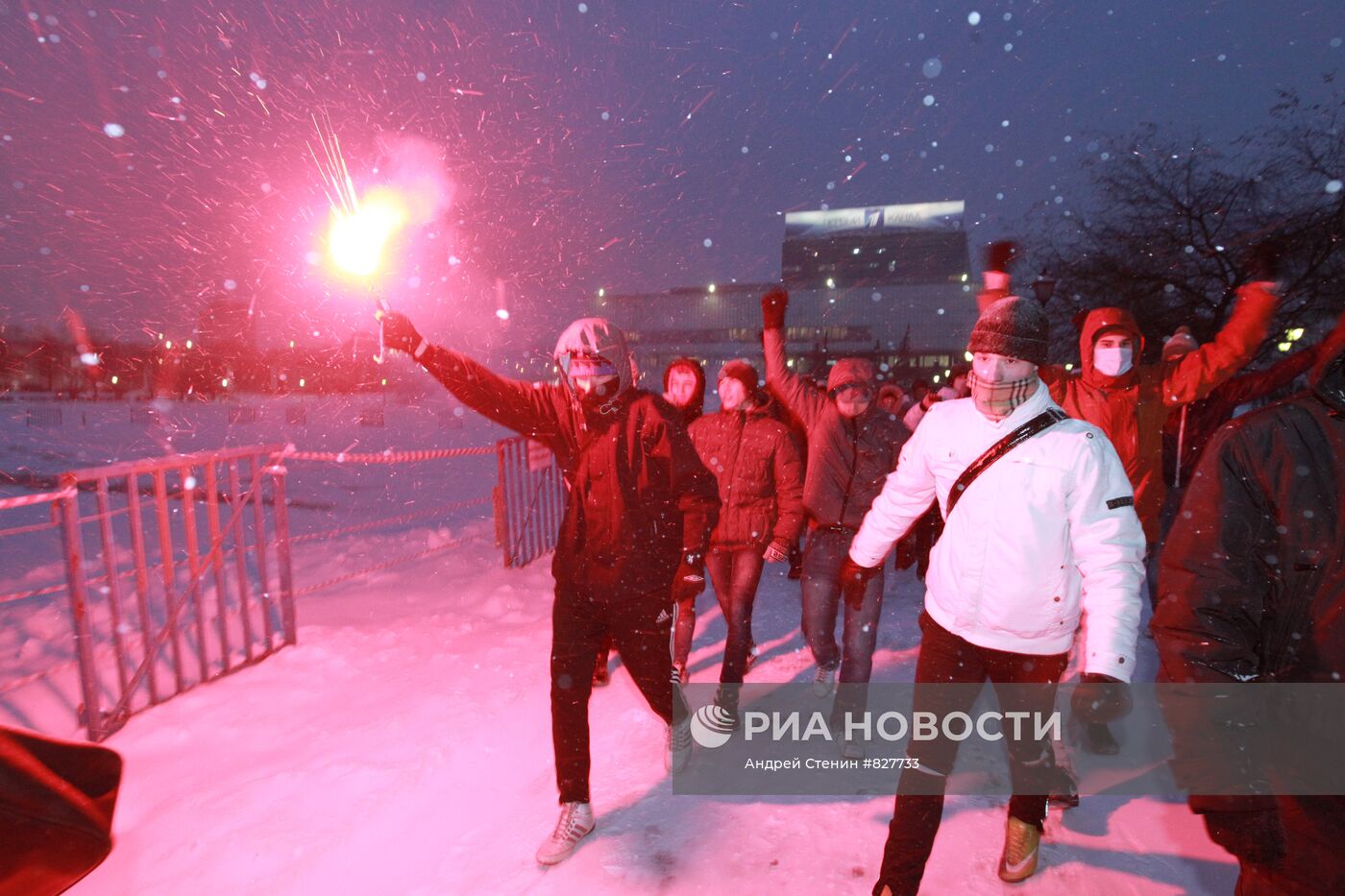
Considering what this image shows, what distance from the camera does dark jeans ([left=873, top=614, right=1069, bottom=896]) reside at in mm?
2428

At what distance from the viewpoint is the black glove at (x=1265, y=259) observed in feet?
12.3

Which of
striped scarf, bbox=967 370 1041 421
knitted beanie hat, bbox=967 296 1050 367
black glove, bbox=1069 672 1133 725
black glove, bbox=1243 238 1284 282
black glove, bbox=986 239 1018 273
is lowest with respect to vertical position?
black glove, bbox=1069 672 1133 725

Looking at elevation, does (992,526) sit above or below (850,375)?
below

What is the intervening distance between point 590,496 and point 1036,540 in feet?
5.70

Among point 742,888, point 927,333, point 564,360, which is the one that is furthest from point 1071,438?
point 927,333

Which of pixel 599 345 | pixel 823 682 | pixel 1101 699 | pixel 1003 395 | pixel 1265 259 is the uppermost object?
pixel 1265 259

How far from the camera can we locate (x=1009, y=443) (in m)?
2.33

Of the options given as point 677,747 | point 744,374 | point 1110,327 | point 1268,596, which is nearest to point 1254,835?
point 1268,596

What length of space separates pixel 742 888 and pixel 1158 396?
340 centimetres

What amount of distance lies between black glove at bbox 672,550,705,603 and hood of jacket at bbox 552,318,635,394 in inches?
35.4

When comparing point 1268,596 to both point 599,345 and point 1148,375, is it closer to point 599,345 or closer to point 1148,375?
point 599,345

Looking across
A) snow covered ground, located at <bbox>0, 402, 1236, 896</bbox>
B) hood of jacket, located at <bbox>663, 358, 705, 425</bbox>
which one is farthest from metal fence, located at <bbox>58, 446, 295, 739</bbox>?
hood of jacket, located at <bbox>663, 358, 705, 425</bbox>

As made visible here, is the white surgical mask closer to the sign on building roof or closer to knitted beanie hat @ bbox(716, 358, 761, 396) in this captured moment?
knitted beanie hat @ bbox(716, 358, 761, 396)

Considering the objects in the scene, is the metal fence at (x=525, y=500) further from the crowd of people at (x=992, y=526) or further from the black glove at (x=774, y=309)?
the black glove at (x=774, y=309)
